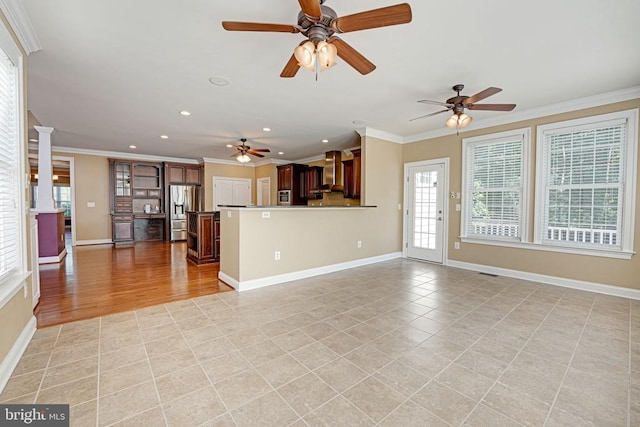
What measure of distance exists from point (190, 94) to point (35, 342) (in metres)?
3.10

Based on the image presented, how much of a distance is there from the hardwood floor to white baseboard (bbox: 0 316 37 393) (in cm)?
24

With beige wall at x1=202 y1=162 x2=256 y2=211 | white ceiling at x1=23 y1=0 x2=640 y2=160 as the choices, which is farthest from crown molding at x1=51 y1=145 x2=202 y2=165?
white ceiling at x1=23 y1=0 x2=640 y2=160

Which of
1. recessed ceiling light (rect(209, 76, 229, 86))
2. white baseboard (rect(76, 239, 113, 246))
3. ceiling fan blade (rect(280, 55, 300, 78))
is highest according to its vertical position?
recessed ceiling light (rect(209, 76, 229, 86))

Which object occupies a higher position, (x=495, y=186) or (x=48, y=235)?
(x=495, y=186)

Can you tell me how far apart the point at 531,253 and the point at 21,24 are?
6440 millimetres

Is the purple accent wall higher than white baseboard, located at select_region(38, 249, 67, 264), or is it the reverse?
the purple accent wall

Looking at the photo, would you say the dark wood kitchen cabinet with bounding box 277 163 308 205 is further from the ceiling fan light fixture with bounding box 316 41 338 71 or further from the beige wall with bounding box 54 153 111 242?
the ceiling fan light fixture with bounding box 316 41 338 71

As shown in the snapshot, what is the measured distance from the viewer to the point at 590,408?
163 centimetres

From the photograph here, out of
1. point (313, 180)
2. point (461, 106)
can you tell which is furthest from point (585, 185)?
point (313, 180)

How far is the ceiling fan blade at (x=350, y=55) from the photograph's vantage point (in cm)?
196

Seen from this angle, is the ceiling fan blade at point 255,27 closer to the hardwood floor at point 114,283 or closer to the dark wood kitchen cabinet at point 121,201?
the hardwood floor at point 114,283

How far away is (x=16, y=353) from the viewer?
202cm

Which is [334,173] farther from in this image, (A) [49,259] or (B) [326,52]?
(A) [49,259]

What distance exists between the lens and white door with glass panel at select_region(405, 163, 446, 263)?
5387 mm
